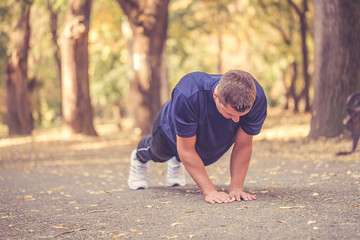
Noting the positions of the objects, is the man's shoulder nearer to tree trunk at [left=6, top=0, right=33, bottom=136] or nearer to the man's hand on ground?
the man's hand on ground

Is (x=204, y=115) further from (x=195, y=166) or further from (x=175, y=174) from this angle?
(x=175, y=174)

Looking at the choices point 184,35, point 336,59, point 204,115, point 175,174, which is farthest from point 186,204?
point 184,35

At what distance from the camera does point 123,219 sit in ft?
13.6

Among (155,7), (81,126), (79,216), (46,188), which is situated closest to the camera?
(79,216)

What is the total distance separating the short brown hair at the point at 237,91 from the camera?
141 inches

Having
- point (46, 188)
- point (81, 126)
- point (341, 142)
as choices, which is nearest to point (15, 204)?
point (46, 188)

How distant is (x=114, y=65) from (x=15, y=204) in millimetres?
24528

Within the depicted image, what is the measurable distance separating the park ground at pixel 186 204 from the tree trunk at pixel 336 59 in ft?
3.22

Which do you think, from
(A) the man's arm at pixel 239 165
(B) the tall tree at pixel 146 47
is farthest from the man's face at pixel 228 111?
(B) the tall tree at pixel 146 47

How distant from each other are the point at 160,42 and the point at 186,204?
8264 mm

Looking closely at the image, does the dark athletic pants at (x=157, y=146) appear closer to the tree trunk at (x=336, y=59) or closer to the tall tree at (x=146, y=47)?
the tree trunk at (x=336, y=59)

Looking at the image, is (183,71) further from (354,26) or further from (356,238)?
(356,238)

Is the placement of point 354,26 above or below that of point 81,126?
above

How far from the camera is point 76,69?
50.2 feet
